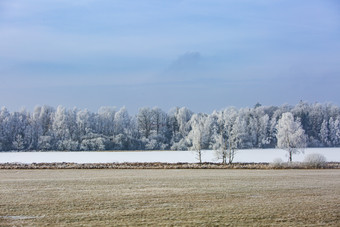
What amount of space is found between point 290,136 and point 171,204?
49.1m

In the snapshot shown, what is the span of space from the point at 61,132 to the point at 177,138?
114 feet

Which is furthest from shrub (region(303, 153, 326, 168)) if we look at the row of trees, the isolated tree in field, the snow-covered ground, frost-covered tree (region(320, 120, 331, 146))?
frost-covered tree (region(320, 120, 331, 146))

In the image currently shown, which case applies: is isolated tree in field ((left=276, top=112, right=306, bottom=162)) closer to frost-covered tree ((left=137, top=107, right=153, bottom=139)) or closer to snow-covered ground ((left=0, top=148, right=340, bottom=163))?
snow-covered ground ((left=0, top=148, right=340, bottom=163))

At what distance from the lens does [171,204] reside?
22766mm

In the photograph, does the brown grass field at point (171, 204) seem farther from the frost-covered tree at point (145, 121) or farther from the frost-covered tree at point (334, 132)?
the frost-covered tree at point (145, 121)

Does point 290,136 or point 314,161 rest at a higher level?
point 290,136

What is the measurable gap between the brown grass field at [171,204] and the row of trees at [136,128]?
238 feet

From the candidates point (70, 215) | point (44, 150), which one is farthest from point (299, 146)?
point (44, 150)

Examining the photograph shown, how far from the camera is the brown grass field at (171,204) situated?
18.5 metres

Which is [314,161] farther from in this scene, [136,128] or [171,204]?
[136,128]

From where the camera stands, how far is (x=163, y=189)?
29547 millimetres

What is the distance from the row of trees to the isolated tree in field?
1266 inches

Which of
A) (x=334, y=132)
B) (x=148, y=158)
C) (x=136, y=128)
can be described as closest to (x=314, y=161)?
(x=148, y=158)

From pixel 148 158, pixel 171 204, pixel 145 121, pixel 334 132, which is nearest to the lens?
pixel 171 204
